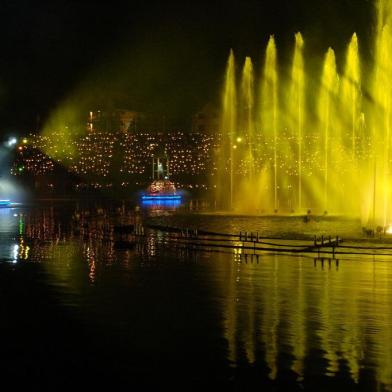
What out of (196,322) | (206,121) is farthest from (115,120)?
(196,322)

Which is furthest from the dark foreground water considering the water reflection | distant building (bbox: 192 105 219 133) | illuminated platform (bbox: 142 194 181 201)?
distant building (bbox: 192 105 219 133)

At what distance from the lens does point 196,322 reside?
10.8 m

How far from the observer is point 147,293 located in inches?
529

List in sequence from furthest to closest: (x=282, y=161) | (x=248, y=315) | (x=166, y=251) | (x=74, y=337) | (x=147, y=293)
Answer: (x=282, y=161)
(x=166, y=251)
(x=147, y=293)
(x=248, y=315)
(x=74, y=337)

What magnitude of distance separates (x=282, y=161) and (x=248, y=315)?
67.5 m

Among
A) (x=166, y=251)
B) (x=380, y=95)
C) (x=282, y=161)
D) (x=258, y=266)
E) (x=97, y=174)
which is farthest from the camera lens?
(x=97, y=174)

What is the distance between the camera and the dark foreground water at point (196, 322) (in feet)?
27.0

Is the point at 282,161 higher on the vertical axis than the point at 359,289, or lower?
higher

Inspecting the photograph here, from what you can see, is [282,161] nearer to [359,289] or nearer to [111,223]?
[111,223]

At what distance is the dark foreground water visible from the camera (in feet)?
27.0

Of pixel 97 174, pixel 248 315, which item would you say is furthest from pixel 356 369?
pixel 97 174

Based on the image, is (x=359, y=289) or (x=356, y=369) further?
(x=359, y=289)

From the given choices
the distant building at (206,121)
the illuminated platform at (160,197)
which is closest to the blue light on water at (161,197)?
the illuminated platform at (160,197)

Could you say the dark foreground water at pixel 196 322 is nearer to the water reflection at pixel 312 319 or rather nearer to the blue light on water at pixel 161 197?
the water reflection at pixel 312 319
